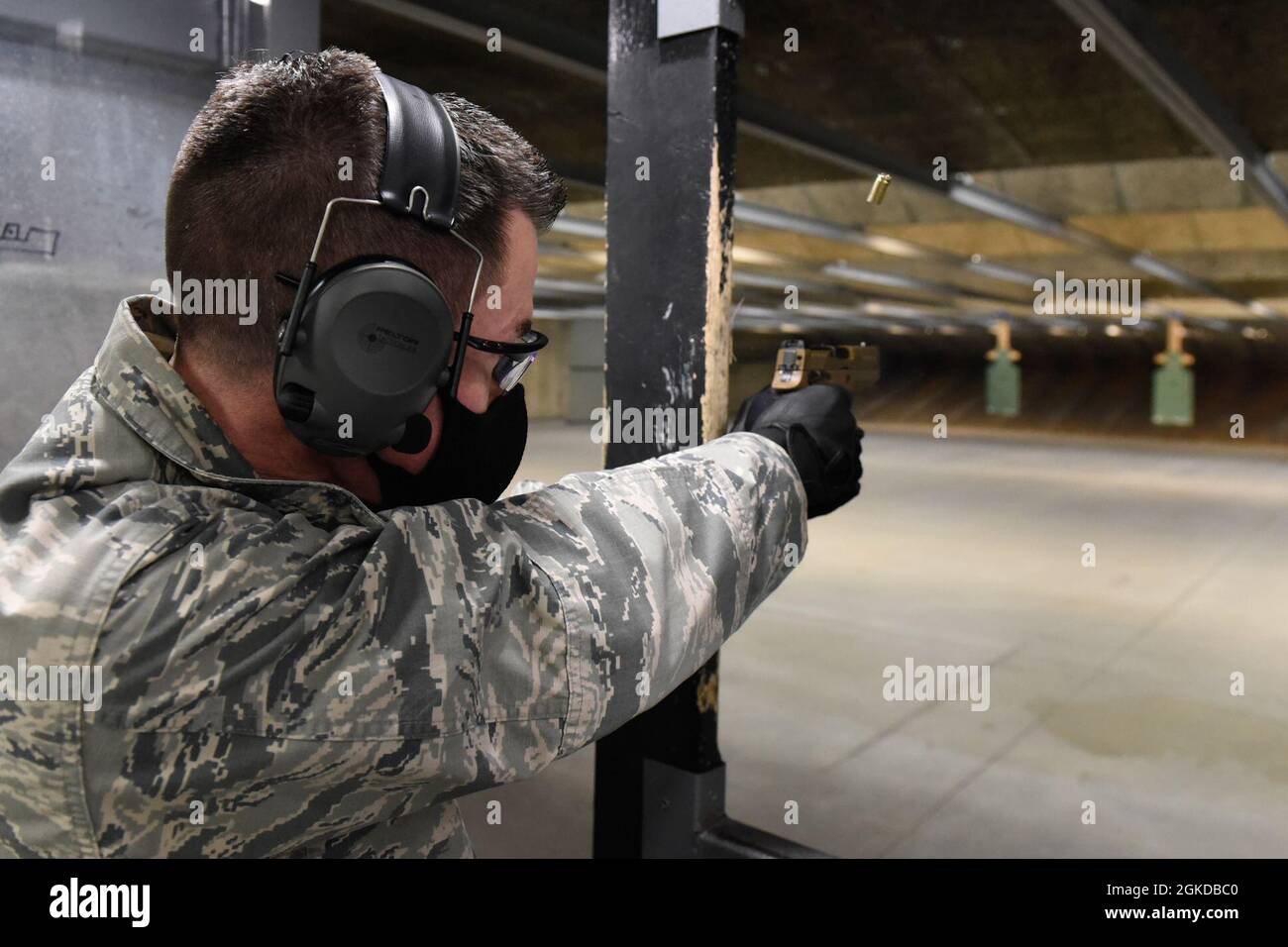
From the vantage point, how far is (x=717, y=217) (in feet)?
5.33

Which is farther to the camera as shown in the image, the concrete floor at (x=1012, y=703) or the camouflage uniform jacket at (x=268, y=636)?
the concrete floor at (x=1012, y=703)

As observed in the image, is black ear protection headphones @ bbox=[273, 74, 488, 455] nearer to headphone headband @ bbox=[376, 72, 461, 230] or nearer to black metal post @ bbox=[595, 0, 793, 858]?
headphone headband @ bbox=[376, 72, 461, 230]

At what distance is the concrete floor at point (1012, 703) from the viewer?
230 cm

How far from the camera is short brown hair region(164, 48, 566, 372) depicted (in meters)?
0.82

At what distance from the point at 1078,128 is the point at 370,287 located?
177 inches

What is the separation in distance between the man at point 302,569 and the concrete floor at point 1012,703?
1444mm

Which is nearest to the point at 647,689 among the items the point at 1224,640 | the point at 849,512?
the point at 1224,640

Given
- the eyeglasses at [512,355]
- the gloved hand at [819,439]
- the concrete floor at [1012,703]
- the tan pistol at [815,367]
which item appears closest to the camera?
the eyeglasses at [512,355]

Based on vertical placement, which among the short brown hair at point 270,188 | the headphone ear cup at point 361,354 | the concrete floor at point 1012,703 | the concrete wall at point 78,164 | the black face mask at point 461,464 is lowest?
the concrete floor at point 1012,703

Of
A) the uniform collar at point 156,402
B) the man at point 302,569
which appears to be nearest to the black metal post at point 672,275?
the man at point 302,569

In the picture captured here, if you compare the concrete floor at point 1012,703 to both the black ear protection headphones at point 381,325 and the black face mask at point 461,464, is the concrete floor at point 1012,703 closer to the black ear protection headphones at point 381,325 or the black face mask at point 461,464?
the black face mask at point 461,464

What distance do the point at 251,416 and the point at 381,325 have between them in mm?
153

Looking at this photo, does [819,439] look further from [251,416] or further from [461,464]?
[251,416]
